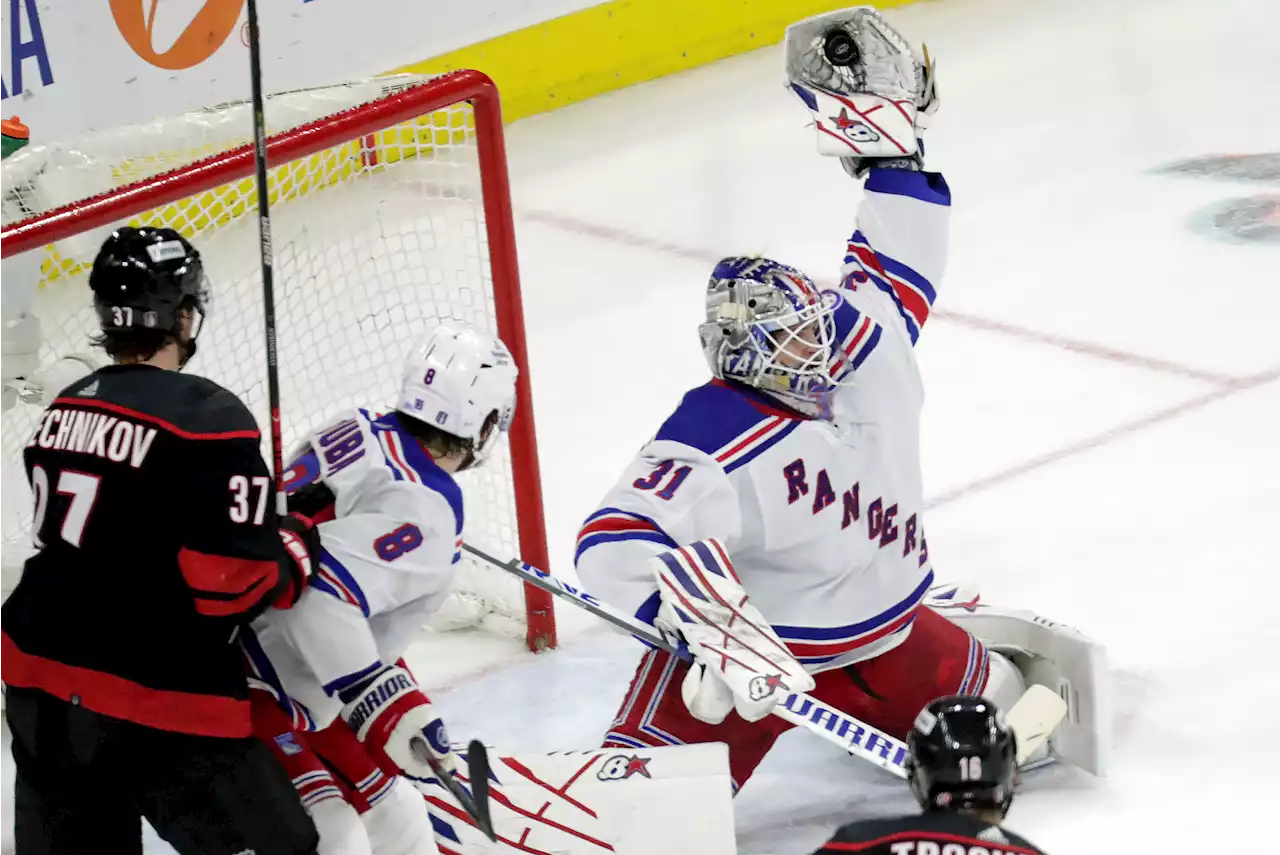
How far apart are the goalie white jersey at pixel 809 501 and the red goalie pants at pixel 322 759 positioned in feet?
1.23

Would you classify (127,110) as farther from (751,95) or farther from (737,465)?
(737,465)

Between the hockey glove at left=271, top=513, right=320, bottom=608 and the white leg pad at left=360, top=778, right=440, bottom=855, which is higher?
the hockey glove at left=271, top=513, right=320, bottom=608

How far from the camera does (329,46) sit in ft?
19.8

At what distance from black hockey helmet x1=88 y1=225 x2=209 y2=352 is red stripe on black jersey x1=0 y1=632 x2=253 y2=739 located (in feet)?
1.24

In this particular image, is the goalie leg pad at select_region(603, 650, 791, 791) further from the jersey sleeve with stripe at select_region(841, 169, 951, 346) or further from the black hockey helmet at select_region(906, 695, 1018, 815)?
the black hockey helmet at select_region(906, 695, 1018, 815)

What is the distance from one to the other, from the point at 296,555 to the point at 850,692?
3.21 feet

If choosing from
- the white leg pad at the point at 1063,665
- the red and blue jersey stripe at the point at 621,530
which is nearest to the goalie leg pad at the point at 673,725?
the red and blue jersey stripe at the point at 621,530

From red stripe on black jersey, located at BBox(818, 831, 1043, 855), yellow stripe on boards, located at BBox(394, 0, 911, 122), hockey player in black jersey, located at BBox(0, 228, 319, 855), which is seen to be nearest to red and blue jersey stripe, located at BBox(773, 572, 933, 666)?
hockey player in black jersey, located at BBox(0, 228, 319, 855)

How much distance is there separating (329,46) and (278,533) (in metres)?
4.11

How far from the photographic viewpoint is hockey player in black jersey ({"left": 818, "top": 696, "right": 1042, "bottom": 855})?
1.64 meters

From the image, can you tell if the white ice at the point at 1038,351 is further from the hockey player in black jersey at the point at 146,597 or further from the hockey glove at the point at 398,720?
the hockey player in black jersey at the point at 146,597

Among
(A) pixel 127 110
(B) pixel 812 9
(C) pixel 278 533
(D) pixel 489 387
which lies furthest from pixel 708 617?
(B) pixel 812 9

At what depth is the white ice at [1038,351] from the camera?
10.0 feet

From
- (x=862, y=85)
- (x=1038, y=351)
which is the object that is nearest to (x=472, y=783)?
(x=862, y=85)
